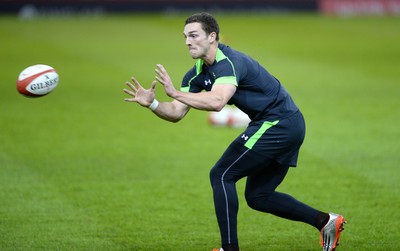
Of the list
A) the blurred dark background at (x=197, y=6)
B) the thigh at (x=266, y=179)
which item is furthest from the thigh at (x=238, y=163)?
the blurred dark background at (x=197, y=6)

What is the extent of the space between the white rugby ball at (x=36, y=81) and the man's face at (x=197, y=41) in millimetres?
1972

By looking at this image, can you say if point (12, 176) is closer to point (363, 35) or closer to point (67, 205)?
point (67, 205)

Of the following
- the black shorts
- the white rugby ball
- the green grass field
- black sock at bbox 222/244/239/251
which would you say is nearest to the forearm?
the black shorts

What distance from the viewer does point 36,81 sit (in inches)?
348

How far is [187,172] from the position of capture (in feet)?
40.2

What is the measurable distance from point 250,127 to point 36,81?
2.52 metres

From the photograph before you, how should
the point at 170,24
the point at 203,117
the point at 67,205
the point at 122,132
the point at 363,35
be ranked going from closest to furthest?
the point at 67,205 < the point at 122,132 < the point at 203,117 < the point at 363,35 < the point at 170,24

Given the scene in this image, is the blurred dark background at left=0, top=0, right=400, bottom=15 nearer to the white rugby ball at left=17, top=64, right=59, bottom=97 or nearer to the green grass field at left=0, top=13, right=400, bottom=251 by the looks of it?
the green grass field at left=0, top=13, right=400, bottom=251

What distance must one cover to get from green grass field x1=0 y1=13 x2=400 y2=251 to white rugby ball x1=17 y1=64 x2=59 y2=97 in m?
1.63

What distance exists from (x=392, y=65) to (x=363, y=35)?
24.0ft

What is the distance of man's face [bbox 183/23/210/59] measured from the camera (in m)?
7.78

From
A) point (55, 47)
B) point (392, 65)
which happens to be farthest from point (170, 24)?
point (392, 65)

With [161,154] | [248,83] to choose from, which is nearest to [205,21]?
[248,83]

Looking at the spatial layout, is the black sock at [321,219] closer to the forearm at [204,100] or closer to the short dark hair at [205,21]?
the forearm at [204,100]
